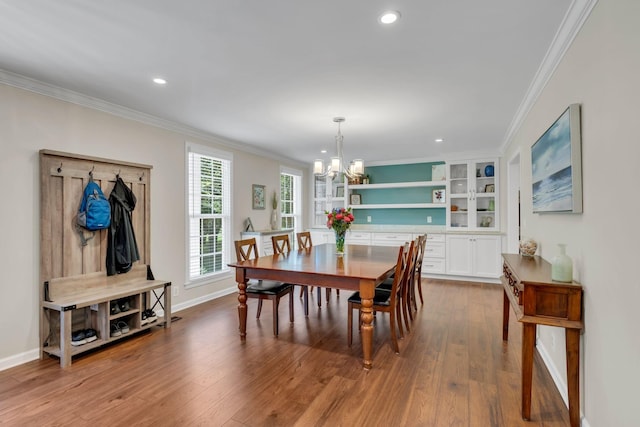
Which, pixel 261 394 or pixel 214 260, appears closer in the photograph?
pixel 261 394

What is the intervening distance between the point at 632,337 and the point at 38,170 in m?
4.18

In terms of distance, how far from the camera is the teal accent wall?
21.7 ft

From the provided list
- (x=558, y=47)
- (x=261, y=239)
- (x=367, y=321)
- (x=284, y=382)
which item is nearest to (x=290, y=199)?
(x=261, y=239)

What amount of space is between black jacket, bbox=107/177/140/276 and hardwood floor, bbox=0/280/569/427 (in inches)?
30.7

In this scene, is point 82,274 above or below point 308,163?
below

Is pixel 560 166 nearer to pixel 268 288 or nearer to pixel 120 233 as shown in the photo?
pixel 268 288

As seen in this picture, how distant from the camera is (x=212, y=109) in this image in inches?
138

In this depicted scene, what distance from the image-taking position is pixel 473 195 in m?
5.94

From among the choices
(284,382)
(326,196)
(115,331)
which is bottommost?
(284,382)

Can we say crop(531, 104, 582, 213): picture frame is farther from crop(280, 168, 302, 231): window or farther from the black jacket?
crop(280, 168, 302, 231): window

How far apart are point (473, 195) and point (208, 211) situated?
4717 millimetres

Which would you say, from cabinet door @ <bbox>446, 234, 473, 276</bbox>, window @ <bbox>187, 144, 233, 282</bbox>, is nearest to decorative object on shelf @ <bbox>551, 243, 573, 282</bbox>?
window @ <bbox>187, 144, 233, 282</bbox>

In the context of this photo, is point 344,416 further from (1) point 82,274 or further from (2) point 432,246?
(2) point 432,246

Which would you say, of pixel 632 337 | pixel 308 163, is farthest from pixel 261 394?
pixel 308 163
